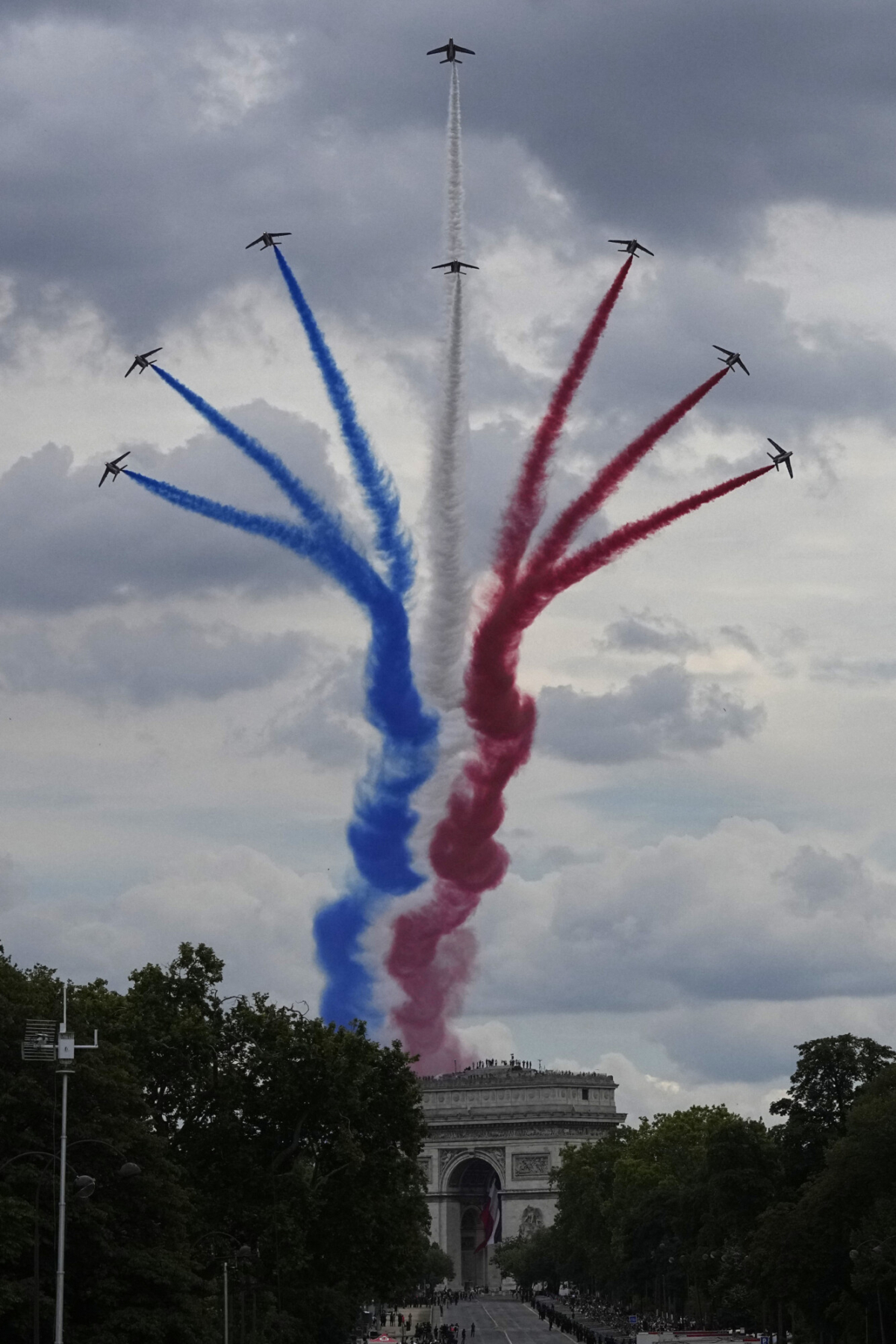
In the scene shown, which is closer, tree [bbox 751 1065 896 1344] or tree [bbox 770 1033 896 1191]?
tree [bbox 751 1065 896 1344]

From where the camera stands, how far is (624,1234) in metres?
197

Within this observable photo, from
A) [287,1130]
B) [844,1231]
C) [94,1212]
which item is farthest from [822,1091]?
[94,1212]

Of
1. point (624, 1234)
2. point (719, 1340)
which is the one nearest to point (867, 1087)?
point (719, 1340)

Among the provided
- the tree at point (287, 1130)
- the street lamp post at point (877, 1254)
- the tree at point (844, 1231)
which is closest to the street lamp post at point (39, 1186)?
the tree at point (287, 1130)

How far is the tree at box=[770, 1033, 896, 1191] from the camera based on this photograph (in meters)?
135

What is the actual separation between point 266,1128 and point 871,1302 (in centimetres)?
3138

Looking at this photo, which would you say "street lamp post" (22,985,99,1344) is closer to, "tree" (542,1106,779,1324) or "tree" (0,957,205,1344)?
"tree" (0,957,205,1344)

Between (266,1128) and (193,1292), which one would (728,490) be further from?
(193,1292)

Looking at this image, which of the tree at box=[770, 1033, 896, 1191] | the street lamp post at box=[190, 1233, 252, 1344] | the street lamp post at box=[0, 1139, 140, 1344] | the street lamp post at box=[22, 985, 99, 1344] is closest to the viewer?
the street lamp post at box=[0, 1139, 140, 1344]

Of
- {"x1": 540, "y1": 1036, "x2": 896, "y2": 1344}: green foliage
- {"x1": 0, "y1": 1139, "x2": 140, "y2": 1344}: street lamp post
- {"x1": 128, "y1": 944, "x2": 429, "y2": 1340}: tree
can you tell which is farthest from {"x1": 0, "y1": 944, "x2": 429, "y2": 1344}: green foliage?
{"x1": 540, "y1": 1036, "x2": 896, "y2": 1344}: green foliage

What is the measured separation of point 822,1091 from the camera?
136125 millimetres

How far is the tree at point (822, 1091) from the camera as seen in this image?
13525 cm

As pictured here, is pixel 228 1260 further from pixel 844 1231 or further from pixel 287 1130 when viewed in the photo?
pixel 844 1231

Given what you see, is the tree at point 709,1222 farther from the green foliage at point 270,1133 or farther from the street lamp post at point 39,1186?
the street lamp post at point 39,1186
